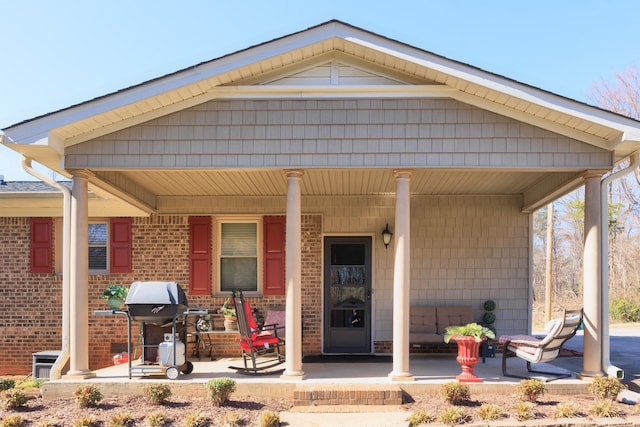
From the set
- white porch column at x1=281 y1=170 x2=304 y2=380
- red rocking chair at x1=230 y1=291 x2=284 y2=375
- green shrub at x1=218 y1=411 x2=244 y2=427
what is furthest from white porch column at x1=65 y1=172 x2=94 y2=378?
white porch column at x1=281 y1=170 x2=304 y2=380

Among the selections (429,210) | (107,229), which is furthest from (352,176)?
(107,229)

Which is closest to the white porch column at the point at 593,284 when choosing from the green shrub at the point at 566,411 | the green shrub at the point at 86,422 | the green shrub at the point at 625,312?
the green shrub at the point at 566,411

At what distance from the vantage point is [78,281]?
255 inches

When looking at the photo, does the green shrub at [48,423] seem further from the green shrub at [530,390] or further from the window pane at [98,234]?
the green shrub at [530,390]

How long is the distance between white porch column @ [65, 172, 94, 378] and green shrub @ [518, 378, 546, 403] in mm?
5011

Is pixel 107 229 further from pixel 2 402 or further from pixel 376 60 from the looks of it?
pixel 376 60

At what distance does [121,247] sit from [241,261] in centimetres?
206

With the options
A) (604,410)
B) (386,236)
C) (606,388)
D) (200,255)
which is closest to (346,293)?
(386,236)

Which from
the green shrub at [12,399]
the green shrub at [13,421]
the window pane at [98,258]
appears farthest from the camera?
the window pane at [98,258]

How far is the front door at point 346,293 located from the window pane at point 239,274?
4.23 ft

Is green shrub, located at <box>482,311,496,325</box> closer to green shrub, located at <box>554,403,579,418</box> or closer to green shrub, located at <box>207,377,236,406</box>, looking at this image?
green shrub, located at <box>554,403,579,418</box>

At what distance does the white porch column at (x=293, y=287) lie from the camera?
641 cm

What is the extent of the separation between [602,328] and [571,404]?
1273 mm

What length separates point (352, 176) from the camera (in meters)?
7.67
